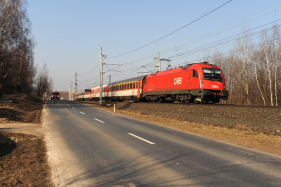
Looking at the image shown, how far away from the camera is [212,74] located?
1888cm

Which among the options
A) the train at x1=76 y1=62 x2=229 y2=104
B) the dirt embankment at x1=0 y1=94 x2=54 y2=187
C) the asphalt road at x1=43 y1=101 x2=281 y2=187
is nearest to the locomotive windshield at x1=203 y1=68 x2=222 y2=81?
the train at x1=76 y1=62 x2=229 y2=104

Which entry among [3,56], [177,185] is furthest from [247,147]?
[3,56]

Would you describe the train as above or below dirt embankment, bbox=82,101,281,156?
above

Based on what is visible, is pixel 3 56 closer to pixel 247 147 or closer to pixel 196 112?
pixel 196 112

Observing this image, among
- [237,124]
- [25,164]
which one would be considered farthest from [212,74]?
[25,164]

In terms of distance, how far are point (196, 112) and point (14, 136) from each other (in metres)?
11.9

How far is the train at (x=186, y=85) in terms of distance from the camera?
1853cm

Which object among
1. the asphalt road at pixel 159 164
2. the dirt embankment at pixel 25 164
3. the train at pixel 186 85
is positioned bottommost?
the dirt embankment at pixel 25 164

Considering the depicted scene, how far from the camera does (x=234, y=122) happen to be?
13094 mm

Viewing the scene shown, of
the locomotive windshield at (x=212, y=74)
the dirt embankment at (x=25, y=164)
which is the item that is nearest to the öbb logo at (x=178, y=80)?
the locomotive windshield at (x=212, y=74)

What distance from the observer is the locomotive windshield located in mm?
18656

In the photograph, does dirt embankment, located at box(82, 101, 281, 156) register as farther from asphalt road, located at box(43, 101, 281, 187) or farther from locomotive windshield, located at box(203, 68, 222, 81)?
locomotive windshield, located at box(203, 68, 222, 81)

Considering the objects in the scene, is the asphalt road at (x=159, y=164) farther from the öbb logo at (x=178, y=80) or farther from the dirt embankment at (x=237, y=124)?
the öbb logo at (x=178, y=80)

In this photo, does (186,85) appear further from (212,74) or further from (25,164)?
(25,164)
